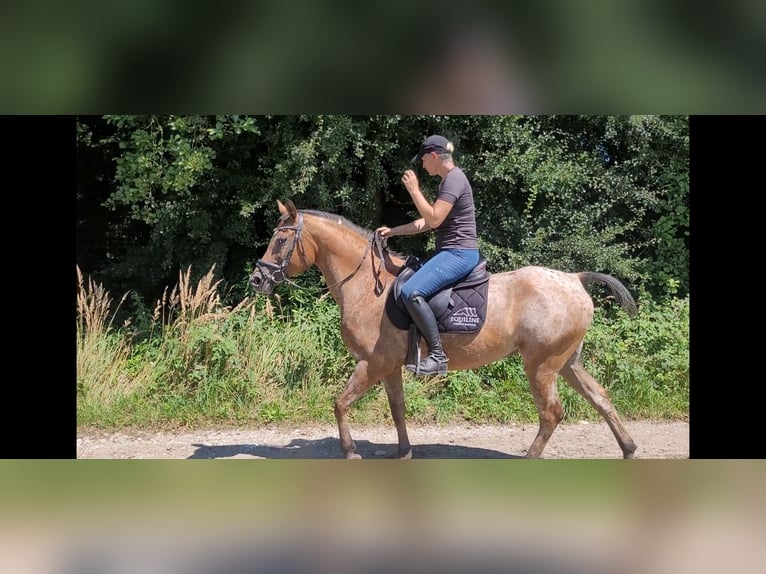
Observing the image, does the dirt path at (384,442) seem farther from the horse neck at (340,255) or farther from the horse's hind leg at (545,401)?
the horse neck at (340,255)

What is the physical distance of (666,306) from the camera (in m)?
8.42

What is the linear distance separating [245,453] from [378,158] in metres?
4.11

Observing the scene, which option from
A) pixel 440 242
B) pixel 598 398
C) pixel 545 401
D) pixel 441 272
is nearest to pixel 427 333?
pixel 441 272

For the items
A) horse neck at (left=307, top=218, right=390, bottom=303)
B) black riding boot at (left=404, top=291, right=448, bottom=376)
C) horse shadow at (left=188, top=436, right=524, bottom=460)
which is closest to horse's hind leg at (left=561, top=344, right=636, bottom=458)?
horse shadow at (left=188, top=436, right=524, bottom=460)

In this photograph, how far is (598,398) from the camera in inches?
216

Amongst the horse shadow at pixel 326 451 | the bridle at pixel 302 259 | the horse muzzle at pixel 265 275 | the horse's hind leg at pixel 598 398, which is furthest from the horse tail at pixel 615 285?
the horse muzzle at pixel 265 275

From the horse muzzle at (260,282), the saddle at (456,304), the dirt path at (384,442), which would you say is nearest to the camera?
the saddle at (456,304)

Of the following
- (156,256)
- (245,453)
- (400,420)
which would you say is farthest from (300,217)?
(156,256)

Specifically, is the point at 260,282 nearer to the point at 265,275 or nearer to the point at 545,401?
the point at 265,275

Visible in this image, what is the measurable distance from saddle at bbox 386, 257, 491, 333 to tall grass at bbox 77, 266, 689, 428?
226 cm

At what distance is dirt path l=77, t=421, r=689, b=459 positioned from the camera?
6070 mm

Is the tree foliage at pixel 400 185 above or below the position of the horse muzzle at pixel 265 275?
above

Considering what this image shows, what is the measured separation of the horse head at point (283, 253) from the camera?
530 cm

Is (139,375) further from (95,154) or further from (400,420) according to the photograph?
(95,154)
